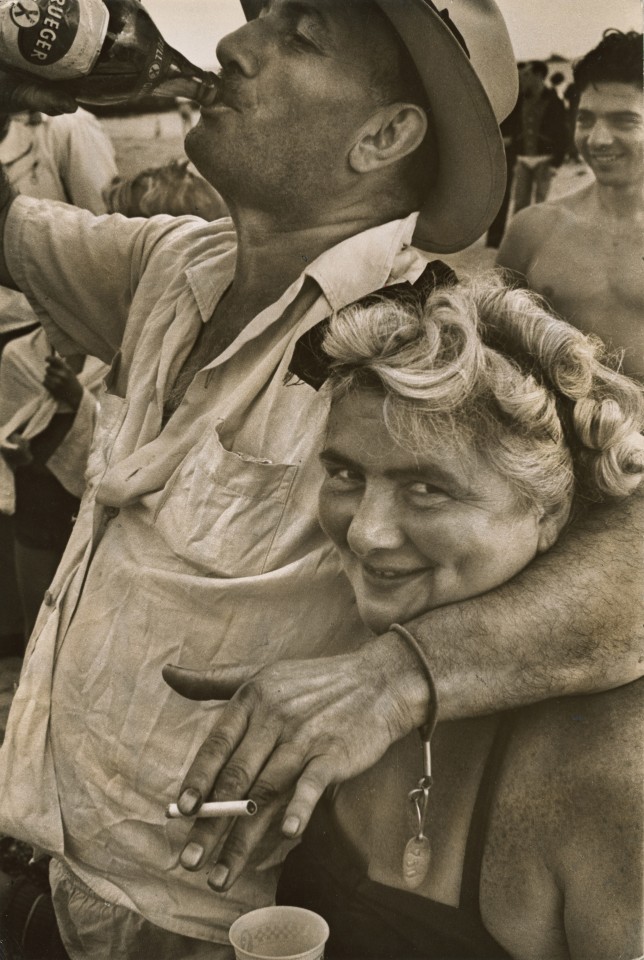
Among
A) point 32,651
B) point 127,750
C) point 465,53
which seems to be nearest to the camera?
point 465,53

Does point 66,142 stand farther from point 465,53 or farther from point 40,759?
point 40,759

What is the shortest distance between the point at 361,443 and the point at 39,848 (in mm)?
1310

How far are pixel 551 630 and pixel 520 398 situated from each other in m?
0.50

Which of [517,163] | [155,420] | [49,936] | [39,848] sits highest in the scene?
[517,163]

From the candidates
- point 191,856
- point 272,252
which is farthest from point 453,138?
point 191,856

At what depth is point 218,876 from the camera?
8.33ft

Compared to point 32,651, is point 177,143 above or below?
above

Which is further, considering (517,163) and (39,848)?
(39,848)

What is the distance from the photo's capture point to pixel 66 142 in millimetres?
3004

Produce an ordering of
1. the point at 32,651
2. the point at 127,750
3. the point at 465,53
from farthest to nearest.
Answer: the point at 32,651 < the point at 127,750 < the point at 465,53

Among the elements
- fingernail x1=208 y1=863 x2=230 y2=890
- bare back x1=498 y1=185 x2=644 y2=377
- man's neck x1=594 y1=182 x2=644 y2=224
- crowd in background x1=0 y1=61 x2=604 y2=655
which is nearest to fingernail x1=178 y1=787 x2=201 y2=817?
fingernail x1=208 y1=863 x2=230 y2=890

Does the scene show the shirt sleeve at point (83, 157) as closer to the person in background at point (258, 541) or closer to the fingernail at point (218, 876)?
the person in background at point (258, 541)

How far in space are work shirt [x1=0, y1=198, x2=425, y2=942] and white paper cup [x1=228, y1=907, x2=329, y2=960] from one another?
59 millimetres

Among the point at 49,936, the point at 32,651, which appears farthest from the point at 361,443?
the point at 49,936
